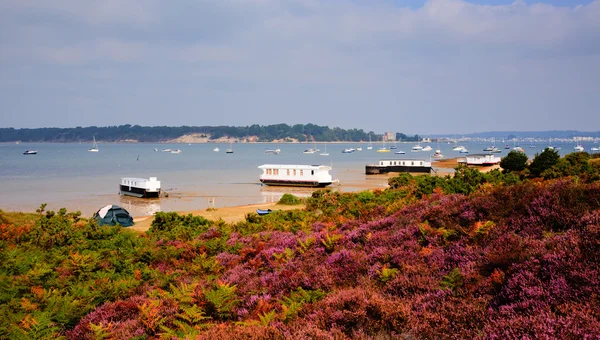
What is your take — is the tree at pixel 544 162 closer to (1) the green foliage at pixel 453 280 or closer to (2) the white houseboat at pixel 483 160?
(1) the green foliage at pixel 453 280

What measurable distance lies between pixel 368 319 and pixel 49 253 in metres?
11.9

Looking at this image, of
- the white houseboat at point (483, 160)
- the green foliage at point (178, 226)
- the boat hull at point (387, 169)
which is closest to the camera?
the green foliage at point (178, 226)

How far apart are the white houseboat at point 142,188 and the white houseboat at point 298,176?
16993mm

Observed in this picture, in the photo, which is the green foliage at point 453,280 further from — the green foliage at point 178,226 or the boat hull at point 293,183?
the boat hull at point 293,183

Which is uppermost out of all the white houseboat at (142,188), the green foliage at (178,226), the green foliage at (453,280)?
the green foliage at (453,280)

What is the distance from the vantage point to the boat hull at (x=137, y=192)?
5569 centimetres

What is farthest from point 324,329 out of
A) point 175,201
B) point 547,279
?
point 175,201

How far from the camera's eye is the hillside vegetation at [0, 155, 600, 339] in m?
5.89

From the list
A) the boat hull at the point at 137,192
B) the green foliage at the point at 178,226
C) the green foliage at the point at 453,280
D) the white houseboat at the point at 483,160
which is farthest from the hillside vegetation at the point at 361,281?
the white houseboat at the point at 483,160

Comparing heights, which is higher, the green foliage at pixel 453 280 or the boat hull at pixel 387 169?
the green foliage at pixel 453 280

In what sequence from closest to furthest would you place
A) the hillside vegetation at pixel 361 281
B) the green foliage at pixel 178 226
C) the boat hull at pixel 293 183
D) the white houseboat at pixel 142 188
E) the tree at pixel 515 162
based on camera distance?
the hillside vegetation at pixel 361 281 < the green foliage at pixel 178 226 < the tree at pixel 515 162 < the white houseboat at pixel 142 188 < the boat hull at pixel 293 183

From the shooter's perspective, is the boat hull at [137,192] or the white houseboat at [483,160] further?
the white houseboat at [483,160]

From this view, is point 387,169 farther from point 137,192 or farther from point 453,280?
point 453,280

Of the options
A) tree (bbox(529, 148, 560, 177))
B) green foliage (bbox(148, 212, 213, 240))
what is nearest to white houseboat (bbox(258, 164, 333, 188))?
tree (bbox(529, 148, 560, 177))
